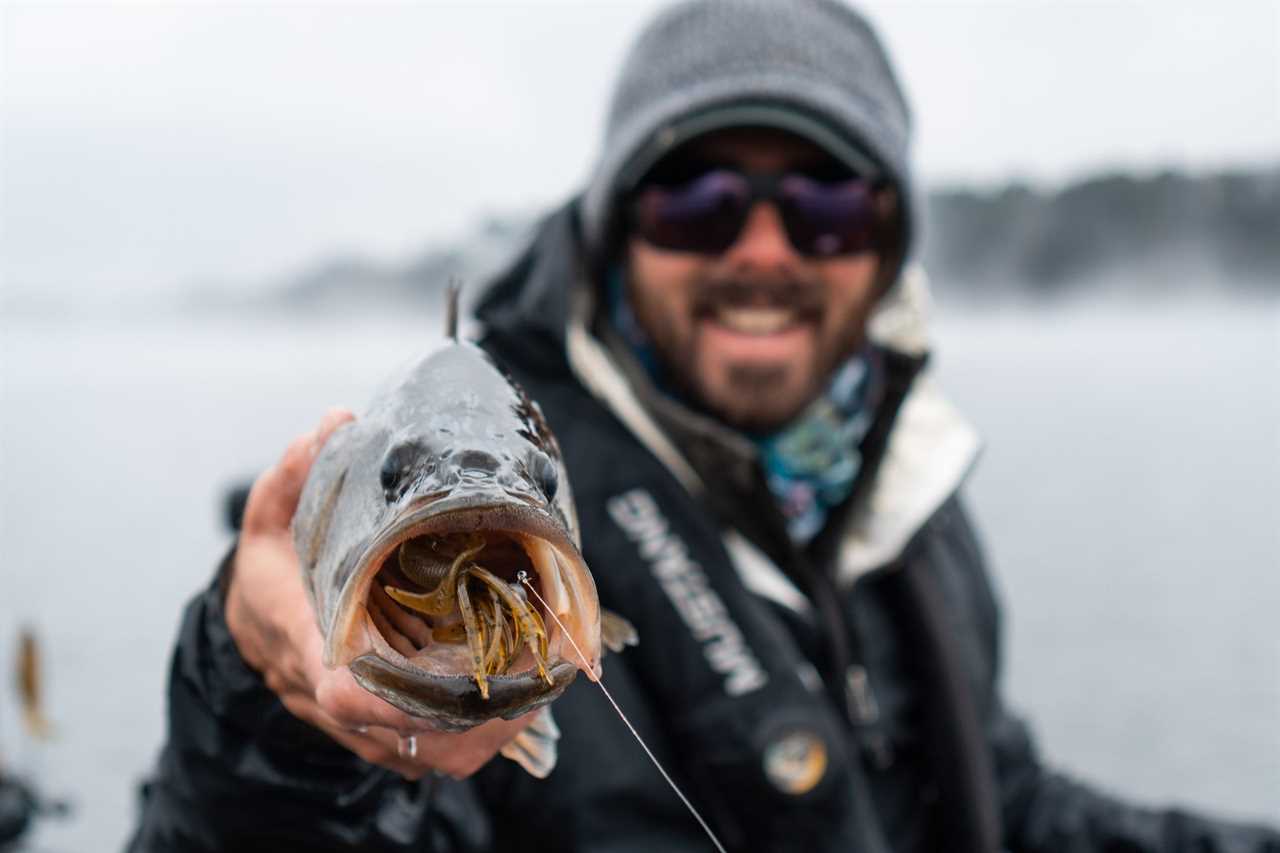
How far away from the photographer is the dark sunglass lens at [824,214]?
120 inches

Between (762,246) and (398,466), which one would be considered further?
(762,246)

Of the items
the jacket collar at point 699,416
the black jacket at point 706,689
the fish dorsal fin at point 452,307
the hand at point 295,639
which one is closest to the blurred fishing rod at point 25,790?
the black jacket at point 706,689

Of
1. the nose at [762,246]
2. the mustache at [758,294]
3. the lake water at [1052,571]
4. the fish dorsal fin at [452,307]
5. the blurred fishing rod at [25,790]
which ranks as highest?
the fish dorsal fin at [452,307]

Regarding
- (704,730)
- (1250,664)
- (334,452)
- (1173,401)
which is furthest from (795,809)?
(1173,401)

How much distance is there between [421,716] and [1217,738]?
23.4 ft

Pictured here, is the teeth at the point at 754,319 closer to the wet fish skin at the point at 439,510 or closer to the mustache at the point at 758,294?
the mustache at the point at 758,294

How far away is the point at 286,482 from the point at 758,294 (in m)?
1.81

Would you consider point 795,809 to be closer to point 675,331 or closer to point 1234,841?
point 675,331

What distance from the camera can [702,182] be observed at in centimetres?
301

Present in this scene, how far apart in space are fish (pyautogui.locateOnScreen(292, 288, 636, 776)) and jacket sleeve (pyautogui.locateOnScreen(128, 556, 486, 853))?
0.38 meters

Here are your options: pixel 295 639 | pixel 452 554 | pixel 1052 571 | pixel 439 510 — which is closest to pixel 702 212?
pixel 295 639

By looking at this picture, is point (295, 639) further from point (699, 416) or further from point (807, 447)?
point (807, 447)

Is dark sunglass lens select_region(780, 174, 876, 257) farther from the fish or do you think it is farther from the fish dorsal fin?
the fish

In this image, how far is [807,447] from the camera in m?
3.23
